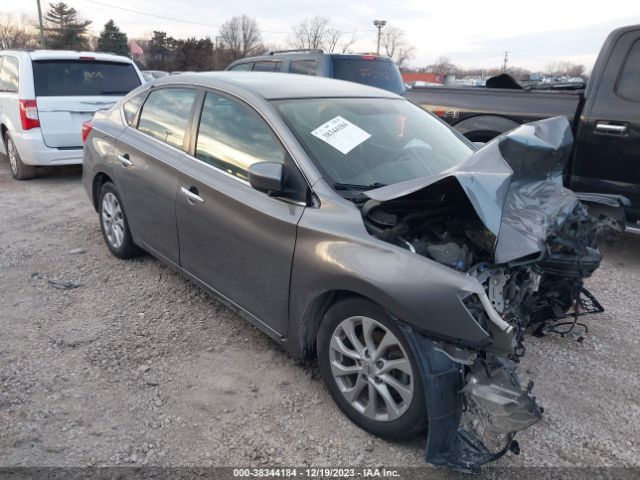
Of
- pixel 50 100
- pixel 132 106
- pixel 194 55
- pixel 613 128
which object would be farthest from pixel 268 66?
pixel 194 55

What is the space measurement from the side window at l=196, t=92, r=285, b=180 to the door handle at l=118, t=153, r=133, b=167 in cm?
94

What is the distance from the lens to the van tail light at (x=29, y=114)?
7047mm

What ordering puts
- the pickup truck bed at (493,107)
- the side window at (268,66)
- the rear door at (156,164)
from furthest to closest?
the side window at (268,66) < the pickup truck bed at (493,107) < the rear door at (156,164)

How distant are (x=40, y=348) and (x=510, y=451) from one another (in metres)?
2.87

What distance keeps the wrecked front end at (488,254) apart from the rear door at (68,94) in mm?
6214

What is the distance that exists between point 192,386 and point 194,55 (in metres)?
56.1

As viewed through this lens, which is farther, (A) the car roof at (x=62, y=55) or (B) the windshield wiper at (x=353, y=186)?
(A) the car roof at (x=62, y=55)

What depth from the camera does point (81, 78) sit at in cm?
752

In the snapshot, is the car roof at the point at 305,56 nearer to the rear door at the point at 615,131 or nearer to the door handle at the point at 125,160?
the rear door at the point at 615,131

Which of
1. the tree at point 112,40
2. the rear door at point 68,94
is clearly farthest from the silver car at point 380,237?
the tree at point 112,40

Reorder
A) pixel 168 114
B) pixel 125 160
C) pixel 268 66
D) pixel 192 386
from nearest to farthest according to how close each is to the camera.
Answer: pixel 192 386 → pixel 168 114 → pixel 125 160 → pixel 268 66

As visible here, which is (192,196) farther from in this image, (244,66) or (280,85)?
(244,66)

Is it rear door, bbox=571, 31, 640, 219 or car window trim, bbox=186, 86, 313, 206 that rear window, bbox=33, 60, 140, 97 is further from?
rear door, bbox=571, 31, 640, 219

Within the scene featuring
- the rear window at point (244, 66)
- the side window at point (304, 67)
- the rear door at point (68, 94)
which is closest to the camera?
the rear door at point (68, 94)
